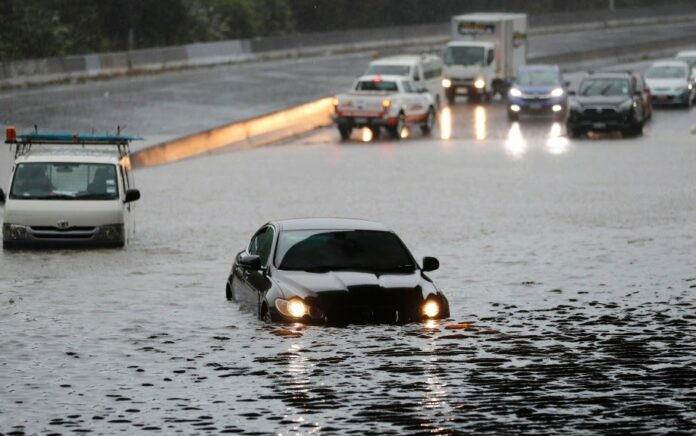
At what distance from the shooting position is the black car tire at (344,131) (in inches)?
1909

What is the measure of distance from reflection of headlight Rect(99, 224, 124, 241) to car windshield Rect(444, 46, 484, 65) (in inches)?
1502

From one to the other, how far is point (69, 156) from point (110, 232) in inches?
54.1

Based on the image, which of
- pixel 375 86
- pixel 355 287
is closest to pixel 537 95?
pixel 375 86

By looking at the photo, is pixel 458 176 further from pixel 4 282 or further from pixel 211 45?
pixel 211 45

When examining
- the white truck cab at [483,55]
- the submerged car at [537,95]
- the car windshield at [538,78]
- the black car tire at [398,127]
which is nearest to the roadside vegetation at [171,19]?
the white truck cab at [483,55]

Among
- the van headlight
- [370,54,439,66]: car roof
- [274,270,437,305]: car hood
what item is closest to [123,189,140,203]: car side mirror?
the van headlight

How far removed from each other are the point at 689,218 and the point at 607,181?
6.79 metres

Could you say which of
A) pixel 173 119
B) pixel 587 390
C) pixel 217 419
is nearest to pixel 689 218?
pixel 587 390

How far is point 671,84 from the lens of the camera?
59.0m

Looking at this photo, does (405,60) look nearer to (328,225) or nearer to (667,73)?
(667,73)

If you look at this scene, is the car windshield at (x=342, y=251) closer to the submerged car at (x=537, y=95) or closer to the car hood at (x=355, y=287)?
the car hood at (x=355, y=287)

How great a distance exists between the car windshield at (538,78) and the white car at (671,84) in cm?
506

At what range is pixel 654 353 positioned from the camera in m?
15.3

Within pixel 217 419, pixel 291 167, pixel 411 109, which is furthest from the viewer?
pixel 411 109
